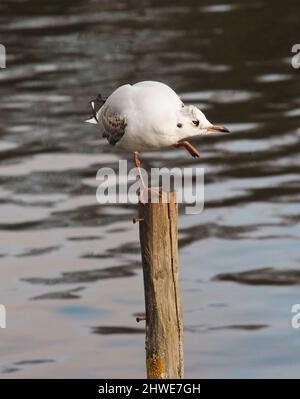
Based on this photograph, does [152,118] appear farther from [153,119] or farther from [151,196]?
[151,196]

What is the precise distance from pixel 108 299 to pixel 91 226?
78.8 inches

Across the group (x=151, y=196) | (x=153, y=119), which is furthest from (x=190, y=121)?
(x=151, y=196)

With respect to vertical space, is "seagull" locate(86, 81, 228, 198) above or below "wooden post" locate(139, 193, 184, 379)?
above

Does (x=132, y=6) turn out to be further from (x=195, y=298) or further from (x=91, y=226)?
(x=195, y=298)

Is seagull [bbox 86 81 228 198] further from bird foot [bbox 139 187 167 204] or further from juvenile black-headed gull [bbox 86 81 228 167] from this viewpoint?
bird foot [bbox 139 187 167 204]

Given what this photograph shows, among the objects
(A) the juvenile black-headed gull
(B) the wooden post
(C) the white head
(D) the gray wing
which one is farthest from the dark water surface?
(C) the white head

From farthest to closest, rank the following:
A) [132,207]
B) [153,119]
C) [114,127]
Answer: [132,207] → [114,127] → [153,119]

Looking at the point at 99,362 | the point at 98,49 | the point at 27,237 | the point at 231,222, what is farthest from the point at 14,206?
the point at 98,49

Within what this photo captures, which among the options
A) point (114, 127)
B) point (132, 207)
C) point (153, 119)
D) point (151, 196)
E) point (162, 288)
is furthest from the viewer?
point (132, 207)

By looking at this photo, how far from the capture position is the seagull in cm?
845

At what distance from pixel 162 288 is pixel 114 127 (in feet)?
3.45

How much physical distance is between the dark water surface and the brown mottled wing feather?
4086 mm

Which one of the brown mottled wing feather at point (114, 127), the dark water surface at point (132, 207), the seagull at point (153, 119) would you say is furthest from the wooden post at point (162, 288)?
the dark water surface at point (132, 207)

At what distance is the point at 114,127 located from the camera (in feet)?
29.1
